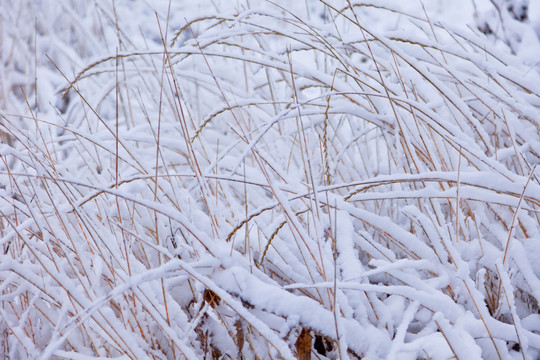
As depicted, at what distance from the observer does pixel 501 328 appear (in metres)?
0.52

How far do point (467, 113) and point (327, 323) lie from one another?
36 cm

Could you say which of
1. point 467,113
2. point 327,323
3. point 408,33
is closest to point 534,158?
point 467,113

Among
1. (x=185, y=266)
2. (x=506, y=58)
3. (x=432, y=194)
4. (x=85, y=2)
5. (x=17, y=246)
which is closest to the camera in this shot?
(x=185, y=266)

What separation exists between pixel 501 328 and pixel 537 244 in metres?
0.15

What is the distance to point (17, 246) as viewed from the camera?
69 cm

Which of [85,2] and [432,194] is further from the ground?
[85,2]

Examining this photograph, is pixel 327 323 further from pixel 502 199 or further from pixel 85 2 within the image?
pixel 85 2

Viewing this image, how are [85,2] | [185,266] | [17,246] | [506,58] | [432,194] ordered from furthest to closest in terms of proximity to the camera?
[85,2] → [506,58] → [17,246] → [432,194] → [185,266]

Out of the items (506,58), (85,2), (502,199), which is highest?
(85,2)

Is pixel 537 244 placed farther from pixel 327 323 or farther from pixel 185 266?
pixel 185 266

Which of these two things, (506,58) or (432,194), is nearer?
(432,194)

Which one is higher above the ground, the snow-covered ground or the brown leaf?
the snow-covered ground

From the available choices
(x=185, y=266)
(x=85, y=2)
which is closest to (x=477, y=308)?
(x=185, y=266)

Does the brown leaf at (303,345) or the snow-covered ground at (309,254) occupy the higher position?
the snow-covered ground at (309,254)
